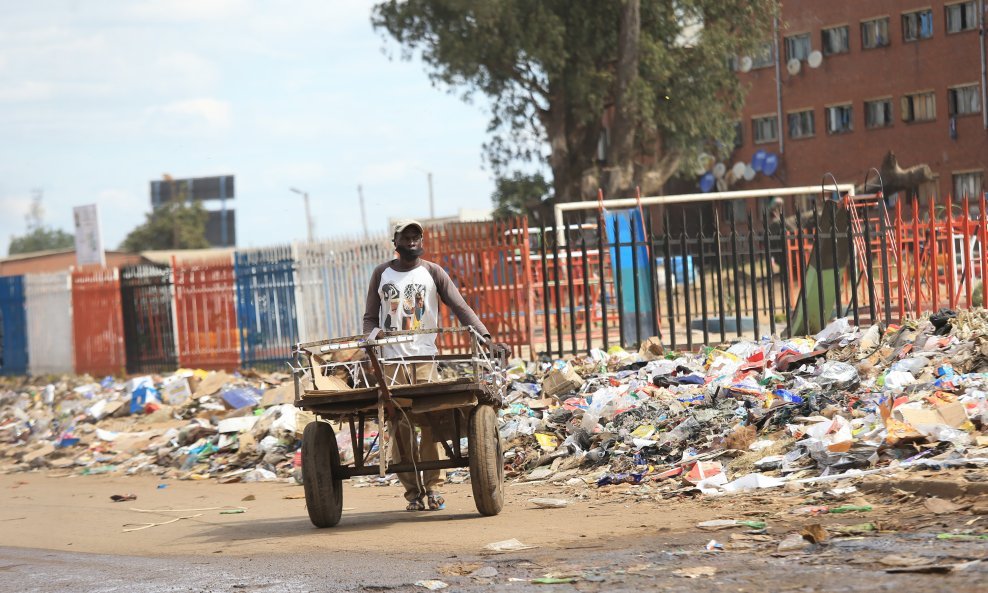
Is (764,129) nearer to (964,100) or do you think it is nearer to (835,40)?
(835,40)

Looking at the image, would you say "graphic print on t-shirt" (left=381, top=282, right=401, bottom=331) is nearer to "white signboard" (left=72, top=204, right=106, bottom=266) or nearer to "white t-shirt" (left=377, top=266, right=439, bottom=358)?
"white t-shirt" (left=377, top=266, right=439, bottom=358)

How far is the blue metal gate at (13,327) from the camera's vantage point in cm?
2528

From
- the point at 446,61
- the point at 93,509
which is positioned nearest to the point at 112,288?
the point at 93,509

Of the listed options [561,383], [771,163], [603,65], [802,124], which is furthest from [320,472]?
[802,124]

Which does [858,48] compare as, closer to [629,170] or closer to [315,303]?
[629,170]

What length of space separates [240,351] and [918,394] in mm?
12923

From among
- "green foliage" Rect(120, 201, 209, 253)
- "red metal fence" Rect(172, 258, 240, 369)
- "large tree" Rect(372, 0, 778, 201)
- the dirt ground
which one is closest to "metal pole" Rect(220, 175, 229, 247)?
"green foliage" Rect(120, 201, 209, 253)

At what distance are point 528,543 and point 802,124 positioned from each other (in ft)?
139

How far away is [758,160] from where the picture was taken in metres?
47.3

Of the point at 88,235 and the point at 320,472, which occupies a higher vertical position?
the point at 88,235

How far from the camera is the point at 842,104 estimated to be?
45125mm

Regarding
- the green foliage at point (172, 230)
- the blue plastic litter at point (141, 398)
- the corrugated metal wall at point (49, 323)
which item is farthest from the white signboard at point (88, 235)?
the green foliage at point (172, 230)

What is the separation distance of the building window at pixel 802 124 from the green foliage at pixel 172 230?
3587 cm

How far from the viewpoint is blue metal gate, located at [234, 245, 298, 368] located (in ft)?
61.9
